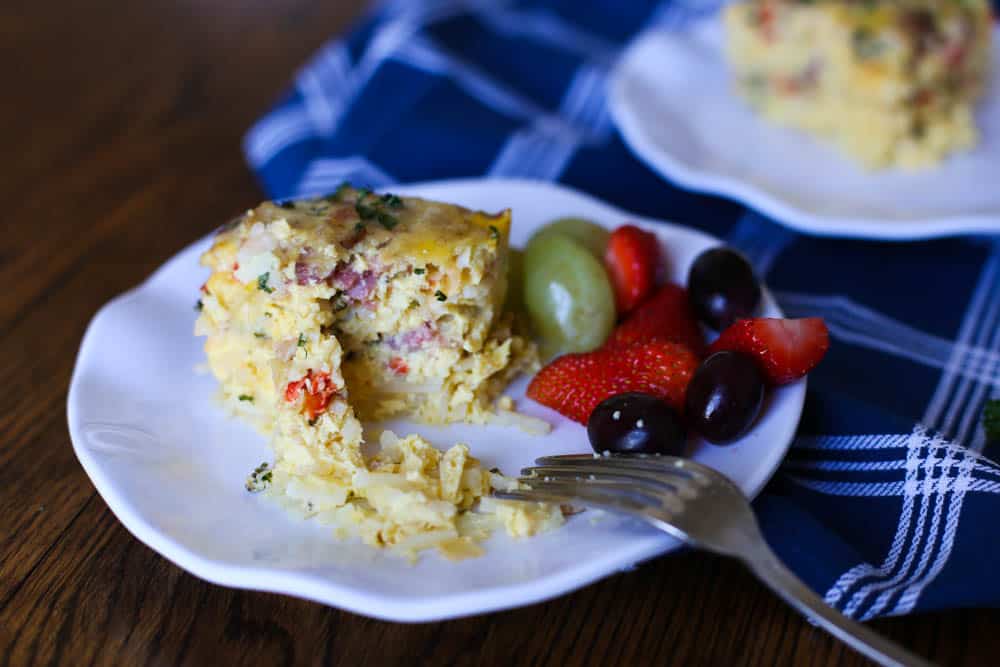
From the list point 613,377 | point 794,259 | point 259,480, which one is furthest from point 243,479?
point 794,259

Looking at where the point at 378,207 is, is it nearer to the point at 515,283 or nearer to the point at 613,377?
the point at 515,283

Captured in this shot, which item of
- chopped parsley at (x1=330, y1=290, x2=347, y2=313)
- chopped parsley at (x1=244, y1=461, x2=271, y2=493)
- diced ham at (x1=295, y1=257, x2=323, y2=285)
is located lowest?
chopped parsley at (x1=244, y1=461, x2=271, y2=493)

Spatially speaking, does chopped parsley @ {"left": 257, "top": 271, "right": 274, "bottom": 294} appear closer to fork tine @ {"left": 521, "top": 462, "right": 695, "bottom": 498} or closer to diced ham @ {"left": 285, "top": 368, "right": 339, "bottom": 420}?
diced ham @ {"left": 285, "top": 368, "right": 339, "bottom": 420}

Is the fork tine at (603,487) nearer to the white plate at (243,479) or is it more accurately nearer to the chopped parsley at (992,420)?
the white plate at (243,479)

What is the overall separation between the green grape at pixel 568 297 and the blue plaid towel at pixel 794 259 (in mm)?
638

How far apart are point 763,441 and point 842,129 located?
201 centimetres

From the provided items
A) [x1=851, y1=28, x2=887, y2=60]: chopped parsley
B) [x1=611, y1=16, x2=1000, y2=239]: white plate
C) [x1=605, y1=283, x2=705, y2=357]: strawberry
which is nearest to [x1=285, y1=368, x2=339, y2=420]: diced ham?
[x1=605, y1=283, x2=705, y2=357]: strawberry

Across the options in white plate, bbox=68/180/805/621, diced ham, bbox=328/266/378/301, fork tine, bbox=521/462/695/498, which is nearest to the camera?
white plate, bbox=68/180/805/621

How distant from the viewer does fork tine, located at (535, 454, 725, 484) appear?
2.04m

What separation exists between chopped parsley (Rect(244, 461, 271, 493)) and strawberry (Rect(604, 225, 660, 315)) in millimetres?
1154

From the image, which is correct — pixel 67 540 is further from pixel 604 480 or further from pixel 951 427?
pixel 951 427

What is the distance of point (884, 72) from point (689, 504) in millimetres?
2384

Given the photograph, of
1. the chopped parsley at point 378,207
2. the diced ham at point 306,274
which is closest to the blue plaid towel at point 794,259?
the chopped parsley at point 378,207

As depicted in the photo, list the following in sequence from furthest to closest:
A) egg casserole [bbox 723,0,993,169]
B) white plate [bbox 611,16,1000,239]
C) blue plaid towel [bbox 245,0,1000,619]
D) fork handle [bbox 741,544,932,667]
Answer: egg casserole [bbox 723,0,993,169]
white plate [bbox 611,16,1000,239]
blue plaid towel [bbox 245,0,1000,619]
fork handle [bbox 741,544,932,667]
